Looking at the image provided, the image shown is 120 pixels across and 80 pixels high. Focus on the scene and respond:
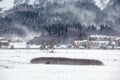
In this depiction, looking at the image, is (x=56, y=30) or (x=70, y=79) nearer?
(x=70, y=79)

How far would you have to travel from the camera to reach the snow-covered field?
13.0ft

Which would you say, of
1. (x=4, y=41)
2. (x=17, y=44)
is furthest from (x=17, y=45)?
(x=4, y=41)

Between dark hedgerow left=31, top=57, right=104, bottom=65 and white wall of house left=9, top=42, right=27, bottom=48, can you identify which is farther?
dark hedgerow left=31, top=57, right=104, bottom=65

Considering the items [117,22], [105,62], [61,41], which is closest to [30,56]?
[61,41]

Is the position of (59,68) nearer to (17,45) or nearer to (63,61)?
(63,61)

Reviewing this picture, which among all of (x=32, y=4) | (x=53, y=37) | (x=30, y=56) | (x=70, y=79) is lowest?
(x=70, y=79)

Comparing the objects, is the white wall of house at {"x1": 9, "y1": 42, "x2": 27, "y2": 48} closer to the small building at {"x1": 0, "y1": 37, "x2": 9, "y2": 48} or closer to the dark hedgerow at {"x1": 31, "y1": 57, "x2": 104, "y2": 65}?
the small building at {"x1": 0, "y1": 37, "x2": 9, "y2": 48}

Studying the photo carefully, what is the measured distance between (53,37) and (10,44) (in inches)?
29.1

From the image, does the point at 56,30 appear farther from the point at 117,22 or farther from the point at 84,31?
the point at 117,22

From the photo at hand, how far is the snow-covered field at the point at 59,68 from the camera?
3963 millimetres

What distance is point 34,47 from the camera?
4246mm

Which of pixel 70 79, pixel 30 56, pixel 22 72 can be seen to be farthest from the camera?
pixel 30 56

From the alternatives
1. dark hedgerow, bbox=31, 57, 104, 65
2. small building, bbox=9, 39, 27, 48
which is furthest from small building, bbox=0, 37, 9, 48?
dark hedgerow, bbox=31, 57, 104, 65

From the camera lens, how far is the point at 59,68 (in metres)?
4.27
